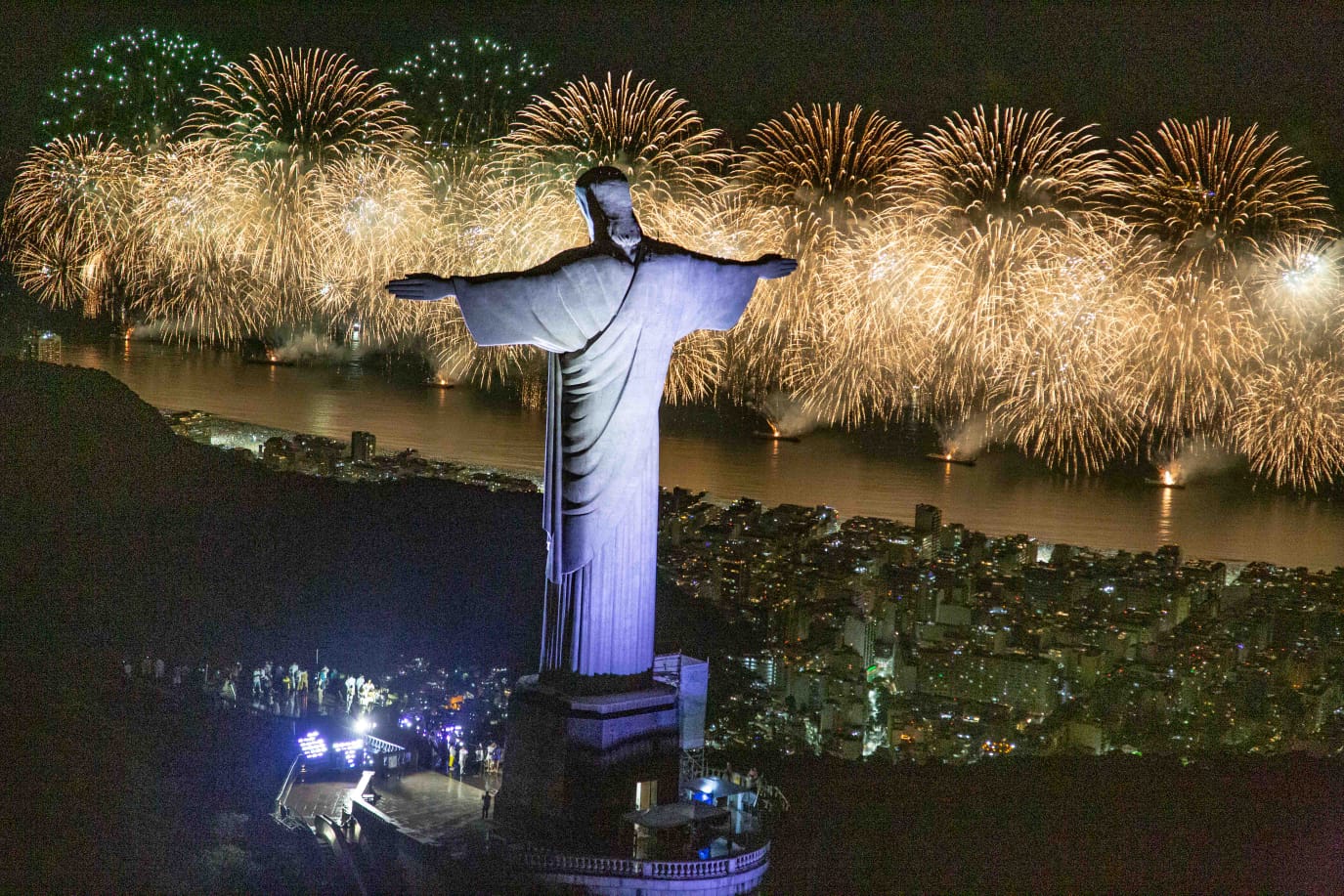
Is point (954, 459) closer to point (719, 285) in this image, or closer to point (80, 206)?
point (80, 206)

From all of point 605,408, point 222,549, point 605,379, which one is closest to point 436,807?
point 605,408

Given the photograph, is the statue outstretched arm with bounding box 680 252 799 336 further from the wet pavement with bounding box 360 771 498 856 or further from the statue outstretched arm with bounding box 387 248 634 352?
the wet pavement with bounding box 360 771 498 856

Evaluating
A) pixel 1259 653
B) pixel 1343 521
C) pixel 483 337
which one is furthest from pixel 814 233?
pixel 1343 521

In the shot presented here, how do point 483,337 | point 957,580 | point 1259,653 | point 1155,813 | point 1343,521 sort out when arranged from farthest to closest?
point 1343,521, point 957,580, point 1259,653, point 1155,813, point 483,337

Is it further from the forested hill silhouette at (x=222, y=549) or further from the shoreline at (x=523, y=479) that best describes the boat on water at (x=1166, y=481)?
the forested hill silhouette at (x=222, y=549)

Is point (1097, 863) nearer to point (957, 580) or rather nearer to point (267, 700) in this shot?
point (267, 700)

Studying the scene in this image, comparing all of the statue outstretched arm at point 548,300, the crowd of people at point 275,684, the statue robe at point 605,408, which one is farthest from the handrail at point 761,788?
the crowd of people at point 275,684

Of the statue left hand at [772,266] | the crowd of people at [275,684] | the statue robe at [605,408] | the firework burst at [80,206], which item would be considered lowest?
the crowd of people at [275,684]

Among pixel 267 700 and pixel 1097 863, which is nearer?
pixel 1097 863
